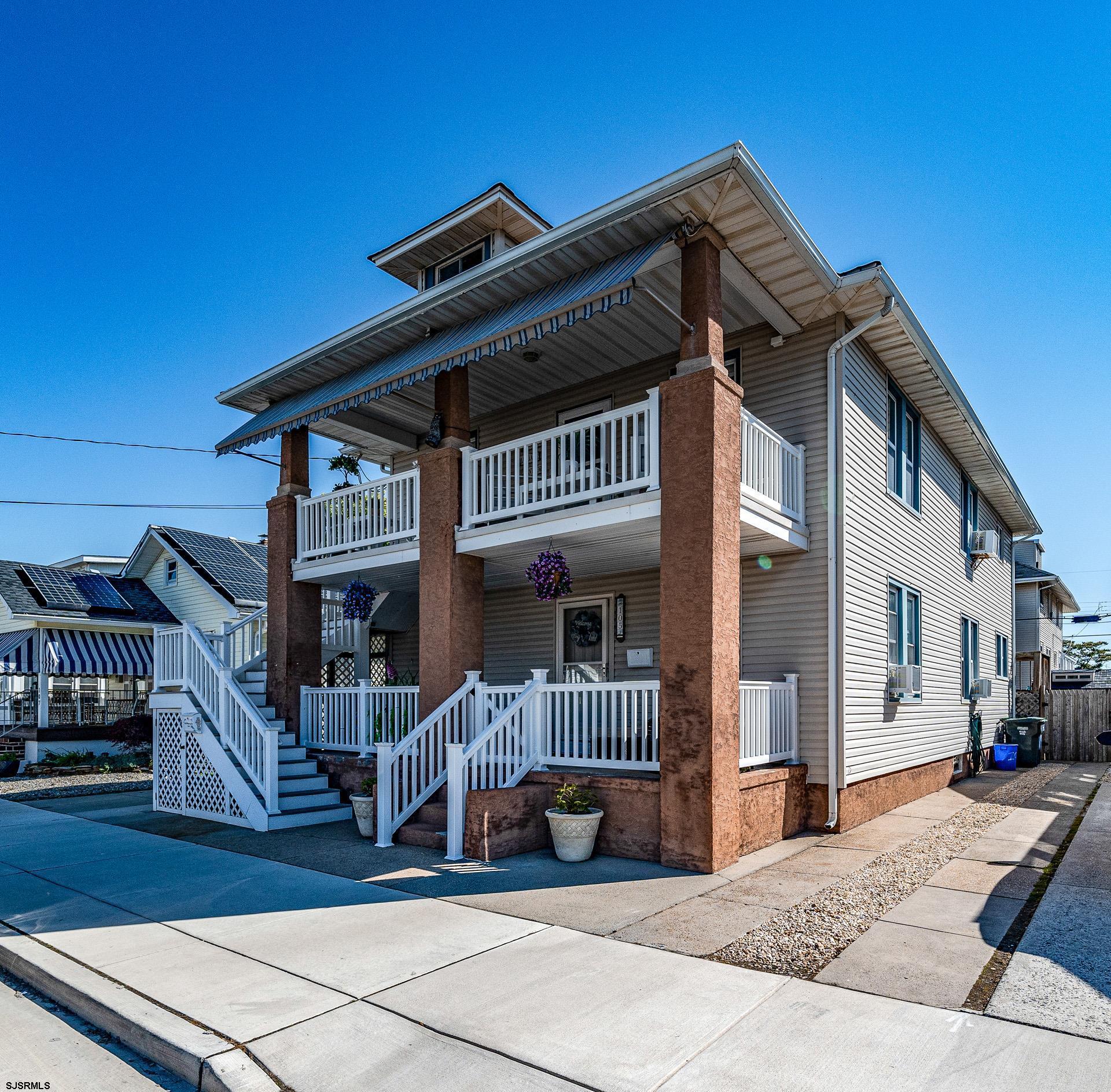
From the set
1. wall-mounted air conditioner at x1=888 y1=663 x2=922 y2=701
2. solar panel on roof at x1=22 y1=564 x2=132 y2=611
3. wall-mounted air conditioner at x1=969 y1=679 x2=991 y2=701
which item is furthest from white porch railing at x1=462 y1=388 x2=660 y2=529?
solar panel on roof at x1=22 y1=564 x2=132 y2=611

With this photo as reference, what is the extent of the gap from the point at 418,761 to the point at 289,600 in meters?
4.91

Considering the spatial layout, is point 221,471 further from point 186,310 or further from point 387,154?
point 387,154

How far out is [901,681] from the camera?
12.0 m

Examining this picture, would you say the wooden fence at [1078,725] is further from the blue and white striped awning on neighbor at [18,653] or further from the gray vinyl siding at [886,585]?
the blue and white striped awning on neighbor at [18,653]

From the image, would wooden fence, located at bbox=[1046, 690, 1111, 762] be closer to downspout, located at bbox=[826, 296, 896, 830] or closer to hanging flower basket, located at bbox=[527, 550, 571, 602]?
downspout, located at bbox=[826, 296, 896, 830]

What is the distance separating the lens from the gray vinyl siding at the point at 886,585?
423 inches

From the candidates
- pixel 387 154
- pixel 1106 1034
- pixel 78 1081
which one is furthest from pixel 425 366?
pixel 1106 1034

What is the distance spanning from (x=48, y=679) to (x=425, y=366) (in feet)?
54.2

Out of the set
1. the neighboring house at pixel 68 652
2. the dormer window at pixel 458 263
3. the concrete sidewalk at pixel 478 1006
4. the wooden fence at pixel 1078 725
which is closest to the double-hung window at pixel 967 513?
the wooden fence at pixel 1078 725

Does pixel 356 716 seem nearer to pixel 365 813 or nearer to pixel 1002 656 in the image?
pixel 365 813

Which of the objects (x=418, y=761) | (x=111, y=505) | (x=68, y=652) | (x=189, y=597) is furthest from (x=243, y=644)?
(x=111, y=505)

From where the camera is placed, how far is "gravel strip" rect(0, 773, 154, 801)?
14.9 metres

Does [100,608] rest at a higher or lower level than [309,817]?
higher

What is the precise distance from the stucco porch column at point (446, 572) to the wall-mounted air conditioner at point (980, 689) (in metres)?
10.8
